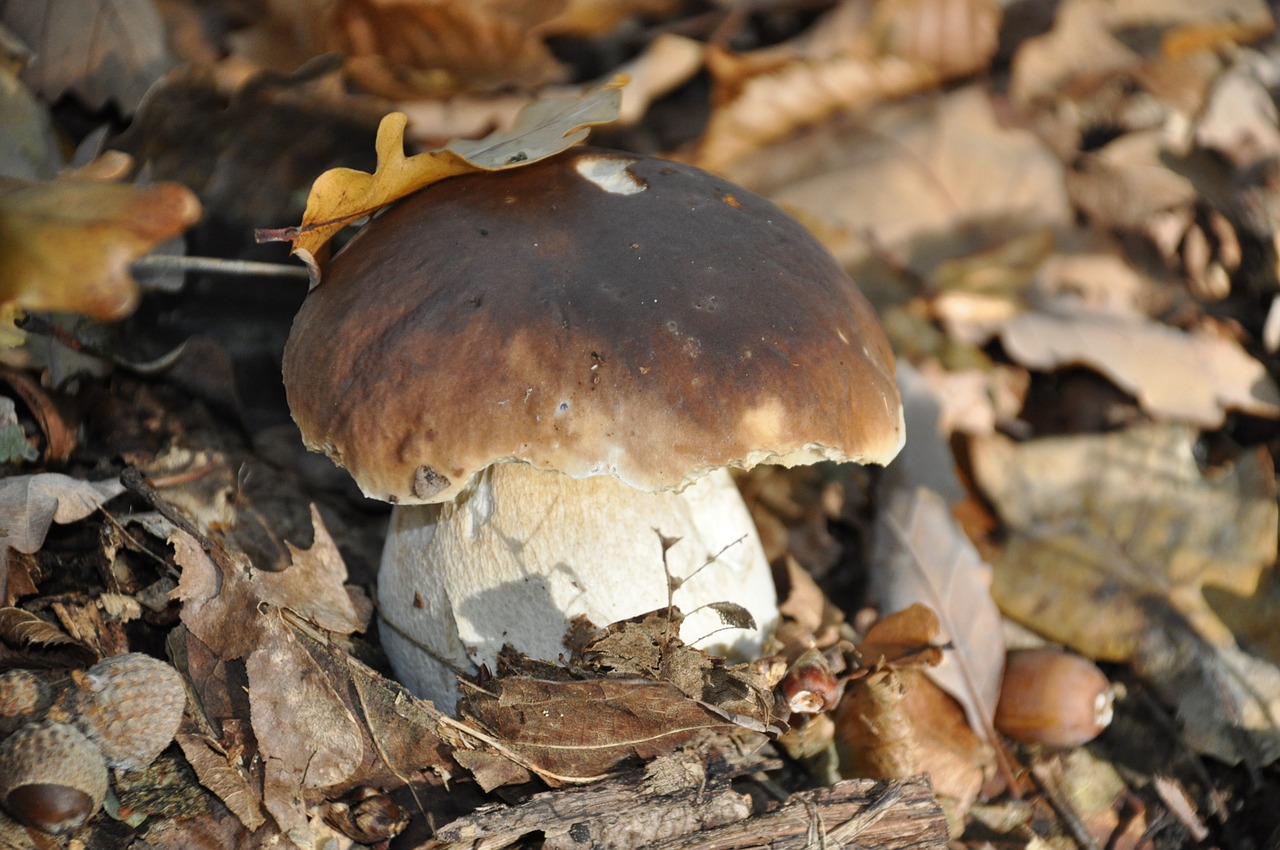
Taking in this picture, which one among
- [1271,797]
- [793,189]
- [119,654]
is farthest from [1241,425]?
[119,654]

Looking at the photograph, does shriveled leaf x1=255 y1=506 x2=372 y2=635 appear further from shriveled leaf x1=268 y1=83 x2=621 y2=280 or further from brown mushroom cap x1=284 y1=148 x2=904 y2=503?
shriveled leaf x1=268 y1=83 x2=621 y2=280

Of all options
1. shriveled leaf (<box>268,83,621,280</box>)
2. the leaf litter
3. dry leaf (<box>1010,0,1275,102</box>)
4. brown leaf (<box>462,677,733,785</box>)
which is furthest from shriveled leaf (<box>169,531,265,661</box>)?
dry leaf (<box>1010,0,1275,102</box>)

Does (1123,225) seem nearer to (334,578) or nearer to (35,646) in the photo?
(334,578)

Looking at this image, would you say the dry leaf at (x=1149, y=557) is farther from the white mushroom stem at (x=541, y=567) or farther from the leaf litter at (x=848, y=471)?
the white mushroom stem at (x=541, y=567)

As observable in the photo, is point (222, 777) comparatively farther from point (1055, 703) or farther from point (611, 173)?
point (1055, 703)

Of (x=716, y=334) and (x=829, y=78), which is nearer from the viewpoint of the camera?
(x=716, y=334)

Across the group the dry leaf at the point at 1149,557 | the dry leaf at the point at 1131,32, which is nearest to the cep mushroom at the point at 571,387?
the dry leaf at the point at 1149,557

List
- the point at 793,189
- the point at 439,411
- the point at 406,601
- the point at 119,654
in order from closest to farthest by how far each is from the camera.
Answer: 1. the point at 439,411
2. the point at 119,654
3. the point at 406,601
4. the point at 793,189
